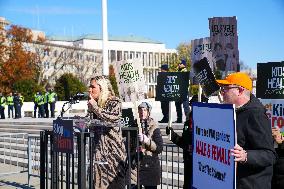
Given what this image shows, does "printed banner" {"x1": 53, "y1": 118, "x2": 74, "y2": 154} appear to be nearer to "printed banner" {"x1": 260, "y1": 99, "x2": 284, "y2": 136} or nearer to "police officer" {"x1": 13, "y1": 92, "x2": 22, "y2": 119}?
"printed banner" {"x1": 260, "y1": 99, "x2": 284, "y2": 136}

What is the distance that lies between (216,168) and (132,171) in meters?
1.98

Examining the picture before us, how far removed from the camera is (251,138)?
344 cm

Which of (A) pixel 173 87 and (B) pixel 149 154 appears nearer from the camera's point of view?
(B) pixel 149 154

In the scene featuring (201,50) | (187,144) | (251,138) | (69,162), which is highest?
(201,50)

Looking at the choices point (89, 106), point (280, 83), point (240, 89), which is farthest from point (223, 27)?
point (240, 89)

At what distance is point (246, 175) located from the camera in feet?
11.5

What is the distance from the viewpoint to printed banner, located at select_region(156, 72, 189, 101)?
8477mm

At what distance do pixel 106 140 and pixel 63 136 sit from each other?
46 cm

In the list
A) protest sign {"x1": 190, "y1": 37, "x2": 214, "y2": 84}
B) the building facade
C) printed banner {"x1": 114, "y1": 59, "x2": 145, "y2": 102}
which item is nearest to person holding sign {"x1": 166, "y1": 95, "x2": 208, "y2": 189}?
printed banner {"x1": 114, "y1": 59, "x2": 145, "y2": 102}

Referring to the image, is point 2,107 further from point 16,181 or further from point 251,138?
point 251,138

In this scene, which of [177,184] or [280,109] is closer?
[280,109]

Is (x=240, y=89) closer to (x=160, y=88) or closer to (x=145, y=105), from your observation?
(x=145, y=105)

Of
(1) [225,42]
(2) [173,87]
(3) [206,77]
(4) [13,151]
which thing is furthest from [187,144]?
(4) [13,151]

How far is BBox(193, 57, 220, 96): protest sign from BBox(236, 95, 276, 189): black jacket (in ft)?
2.57
